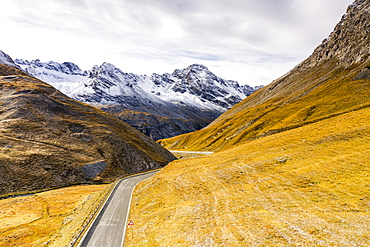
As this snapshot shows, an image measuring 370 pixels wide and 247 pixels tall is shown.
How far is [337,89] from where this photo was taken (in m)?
94.2

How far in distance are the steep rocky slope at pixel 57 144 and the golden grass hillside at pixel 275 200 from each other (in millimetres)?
37339

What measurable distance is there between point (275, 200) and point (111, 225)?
24.6 m

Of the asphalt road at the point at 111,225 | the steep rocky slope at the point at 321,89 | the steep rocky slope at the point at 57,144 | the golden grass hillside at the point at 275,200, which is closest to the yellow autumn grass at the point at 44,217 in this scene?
the asphalt road at the point at 111,225

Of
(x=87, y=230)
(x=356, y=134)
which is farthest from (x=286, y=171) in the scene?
(x=87, y=230)

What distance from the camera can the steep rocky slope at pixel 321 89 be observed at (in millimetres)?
82188

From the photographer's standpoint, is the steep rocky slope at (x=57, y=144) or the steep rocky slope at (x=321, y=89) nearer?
the steep rocky slope at (x=57, y=144)

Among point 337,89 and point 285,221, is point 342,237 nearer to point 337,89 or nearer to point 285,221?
point 285,221

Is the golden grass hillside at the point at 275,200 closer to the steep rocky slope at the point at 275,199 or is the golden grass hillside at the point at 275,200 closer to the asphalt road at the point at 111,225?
the steep rocky slope at the point at 275,199

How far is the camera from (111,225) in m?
32.7

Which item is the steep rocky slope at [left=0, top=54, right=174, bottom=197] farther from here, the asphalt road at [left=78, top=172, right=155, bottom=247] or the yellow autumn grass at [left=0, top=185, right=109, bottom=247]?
the asphalt road at [left=78, top=172, right=155, bottom=247]

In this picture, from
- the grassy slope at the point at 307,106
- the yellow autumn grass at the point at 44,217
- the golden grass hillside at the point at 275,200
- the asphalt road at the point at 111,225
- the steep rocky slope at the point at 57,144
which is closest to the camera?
the golden grass hillside at the point at 275,200

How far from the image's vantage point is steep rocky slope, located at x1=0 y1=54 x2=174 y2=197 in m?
64.5

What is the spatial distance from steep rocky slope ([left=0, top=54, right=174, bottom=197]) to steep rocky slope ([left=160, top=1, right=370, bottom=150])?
4648 cm

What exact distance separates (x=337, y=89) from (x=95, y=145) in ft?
362
